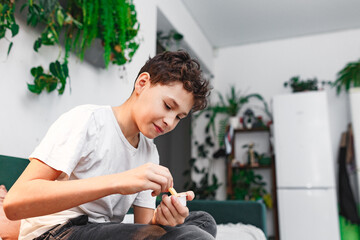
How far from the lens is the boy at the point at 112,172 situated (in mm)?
700

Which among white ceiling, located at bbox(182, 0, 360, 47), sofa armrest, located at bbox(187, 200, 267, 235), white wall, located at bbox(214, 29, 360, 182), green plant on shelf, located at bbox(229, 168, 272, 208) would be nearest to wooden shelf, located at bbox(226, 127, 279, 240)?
green plant on shelf, located at bbox(229, 168, 272, 208)

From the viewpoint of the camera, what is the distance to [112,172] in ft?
3.30

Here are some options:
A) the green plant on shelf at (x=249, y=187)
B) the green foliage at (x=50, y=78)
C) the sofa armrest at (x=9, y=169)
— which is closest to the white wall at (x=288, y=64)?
the green plant on shelf at (x=249, y=187)

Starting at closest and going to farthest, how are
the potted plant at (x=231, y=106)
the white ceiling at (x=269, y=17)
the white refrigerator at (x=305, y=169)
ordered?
the white refrigerator at (x=305, y=169) < the white ceiling at (x=269, y=17) < the potted plant at (x=231, y=106)

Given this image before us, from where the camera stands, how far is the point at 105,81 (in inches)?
84.9

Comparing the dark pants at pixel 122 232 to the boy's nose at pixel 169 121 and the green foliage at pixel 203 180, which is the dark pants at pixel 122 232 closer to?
the boy's nose at pixel 169 121

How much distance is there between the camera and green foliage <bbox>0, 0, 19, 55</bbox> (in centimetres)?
133

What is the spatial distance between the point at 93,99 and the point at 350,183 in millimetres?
3382

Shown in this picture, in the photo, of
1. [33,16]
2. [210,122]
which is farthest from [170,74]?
[210,122]

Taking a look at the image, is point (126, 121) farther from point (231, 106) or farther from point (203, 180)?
point (231, 106)

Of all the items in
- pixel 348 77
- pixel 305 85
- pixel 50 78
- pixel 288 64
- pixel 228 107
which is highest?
pixel 288 64

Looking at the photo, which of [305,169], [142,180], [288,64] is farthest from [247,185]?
[142,180]

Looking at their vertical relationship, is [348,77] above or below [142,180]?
above

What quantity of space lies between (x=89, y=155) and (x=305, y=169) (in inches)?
127
